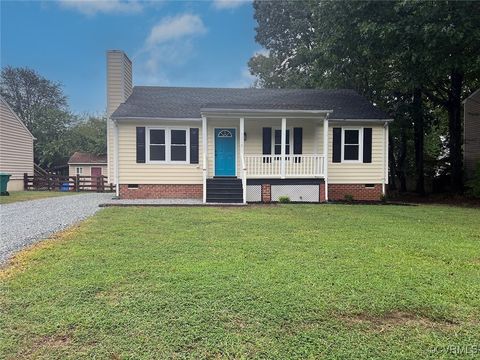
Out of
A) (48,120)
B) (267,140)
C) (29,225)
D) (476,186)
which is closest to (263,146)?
(267,140)

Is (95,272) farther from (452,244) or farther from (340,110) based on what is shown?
(340,110)

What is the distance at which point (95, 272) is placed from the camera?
4.07 meters

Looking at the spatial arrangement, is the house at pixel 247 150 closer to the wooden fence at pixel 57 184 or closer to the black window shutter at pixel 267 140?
the black window shutter at pixel 267 140

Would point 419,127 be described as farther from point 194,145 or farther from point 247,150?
point 194,145

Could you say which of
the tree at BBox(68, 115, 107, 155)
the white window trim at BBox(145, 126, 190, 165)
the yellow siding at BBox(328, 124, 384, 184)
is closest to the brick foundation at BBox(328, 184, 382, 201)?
the yellow siding at BBox(328, 124, 384, 184)

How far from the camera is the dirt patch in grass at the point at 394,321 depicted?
2801mm

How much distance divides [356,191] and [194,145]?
689cm

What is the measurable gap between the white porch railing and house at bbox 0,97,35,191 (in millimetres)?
14955

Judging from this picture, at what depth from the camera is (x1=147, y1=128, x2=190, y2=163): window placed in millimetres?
13461

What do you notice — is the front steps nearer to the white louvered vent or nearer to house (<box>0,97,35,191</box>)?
the white louvered vent

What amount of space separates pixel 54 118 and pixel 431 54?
36.4 meters

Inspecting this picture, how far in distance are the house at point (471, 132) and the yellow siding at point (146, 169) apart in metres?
14.0

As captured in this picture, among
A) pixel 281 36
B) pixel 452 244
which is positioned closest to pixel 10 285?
pixel 452 244

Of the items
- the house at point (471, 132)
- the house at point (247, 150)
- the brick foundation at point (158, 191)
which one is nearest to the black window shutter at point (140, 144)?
the house at point (247, 150)
